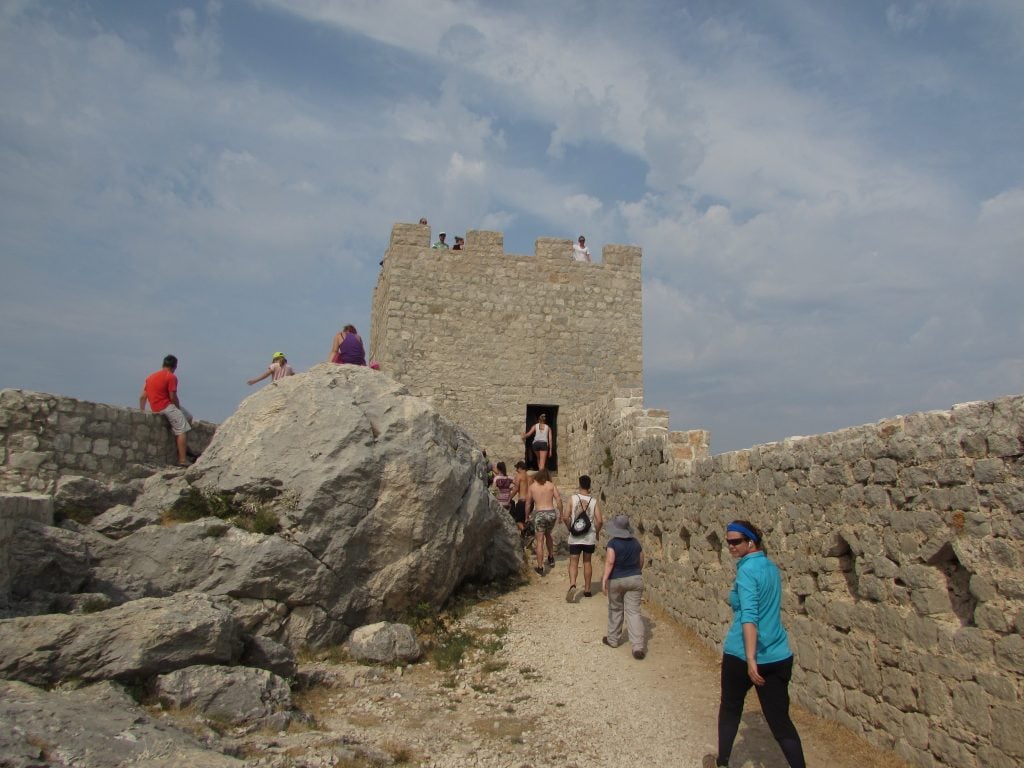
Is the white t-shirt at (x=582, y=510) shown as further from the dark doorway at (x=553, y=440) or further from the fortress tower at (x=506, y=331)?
the dark doorway at (x=553, y=440)

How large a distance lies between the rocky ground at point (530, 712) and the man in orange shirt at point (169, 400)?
4.54 metres

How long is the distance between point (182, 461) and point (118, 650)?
5471 millimetres

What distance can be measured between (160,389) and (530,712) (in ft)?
21.8

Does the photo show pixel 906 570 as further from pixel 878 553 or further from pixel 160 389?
pixel 160 389

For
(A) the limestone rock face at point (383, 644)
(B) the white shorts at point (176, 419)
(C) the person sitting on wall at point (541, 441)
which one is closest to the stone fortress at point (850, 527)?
(B) the white shorts at point (176, 419)

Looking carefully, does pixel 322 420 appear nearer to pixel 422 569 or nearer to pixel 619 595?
pixel 422 569

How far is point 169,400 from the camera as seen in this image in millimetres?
10578

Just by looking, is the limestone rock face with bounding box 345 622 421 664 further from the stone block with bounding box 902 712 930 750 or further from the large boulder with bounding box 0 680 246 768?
the stone block with bounding box 902 712 930 750

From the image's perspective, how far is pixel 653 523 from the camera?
1070 cm

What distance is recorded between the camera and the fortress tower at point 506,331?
16250mm

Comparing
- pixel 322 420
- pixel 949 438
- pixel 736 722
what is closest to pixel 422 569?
pixel 322 420

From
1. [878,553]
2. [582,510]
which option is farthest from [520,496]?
[878,553]

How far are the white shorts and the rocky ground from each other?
4592 mm

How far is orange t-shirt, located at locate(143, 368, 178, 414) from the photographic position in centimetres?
1045
